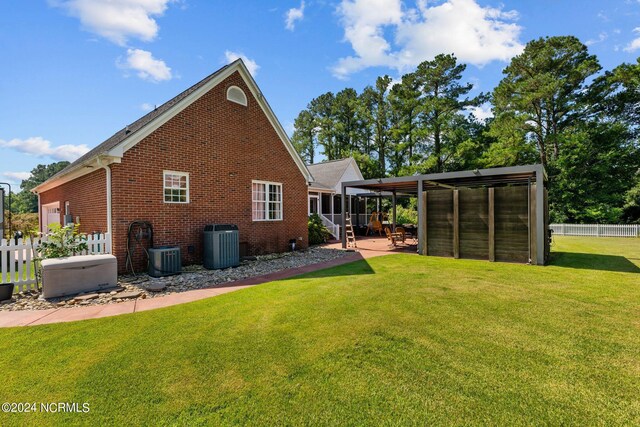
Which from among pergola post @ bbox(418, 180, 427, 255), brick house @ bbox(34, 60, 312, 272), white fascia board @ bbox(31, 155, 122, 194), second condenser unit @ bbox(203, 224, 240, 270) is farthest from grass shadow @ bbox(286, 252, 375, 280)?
white fascia board @ bbox(31, 155, 122, 194)

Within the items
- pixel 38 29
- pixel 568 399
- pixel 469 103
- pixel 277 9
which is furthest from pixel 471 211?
pixel 469 103

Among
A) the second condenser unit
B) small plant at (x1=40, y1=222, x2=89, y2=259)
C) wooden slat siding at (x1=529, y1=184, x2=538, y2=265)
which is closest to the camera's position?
small plant at (x1=40, y1=222, x2=89, y2=259)

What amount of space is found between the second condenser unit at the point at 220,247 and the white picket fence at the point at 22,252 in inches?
102

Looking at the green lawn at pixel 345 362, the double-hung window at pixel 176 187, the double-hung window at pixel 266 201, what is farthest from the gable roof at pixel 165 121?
the green lawn at pixel 345 362

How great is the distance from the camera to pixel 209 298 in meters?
6.08

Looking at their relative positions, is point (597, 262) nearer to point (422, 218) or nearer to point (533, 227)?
point (533, 227)

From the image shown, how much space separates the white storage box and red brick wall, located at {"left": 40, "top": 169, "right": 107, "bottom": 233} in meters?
2.50

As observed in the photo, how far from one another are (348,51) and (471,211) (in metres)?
13.5

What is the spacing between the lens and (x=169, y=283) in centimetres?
739

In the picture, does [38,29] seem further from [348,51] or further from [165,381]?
[348,51]

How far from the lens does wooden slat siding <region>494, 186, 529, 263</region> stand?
9695 mm

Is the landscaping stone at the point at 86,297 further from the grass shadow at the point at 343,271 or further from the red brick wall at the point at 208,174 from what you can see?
the grass shadow at the point at 343,271

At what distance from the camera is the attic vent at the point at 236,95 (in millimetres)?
11011

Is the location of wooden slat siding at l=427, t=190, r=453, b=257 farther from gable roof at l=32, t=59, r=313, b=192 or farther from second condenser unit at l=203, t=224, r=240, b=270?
second condenser unit at l=203, t=224, r=240, b=270
